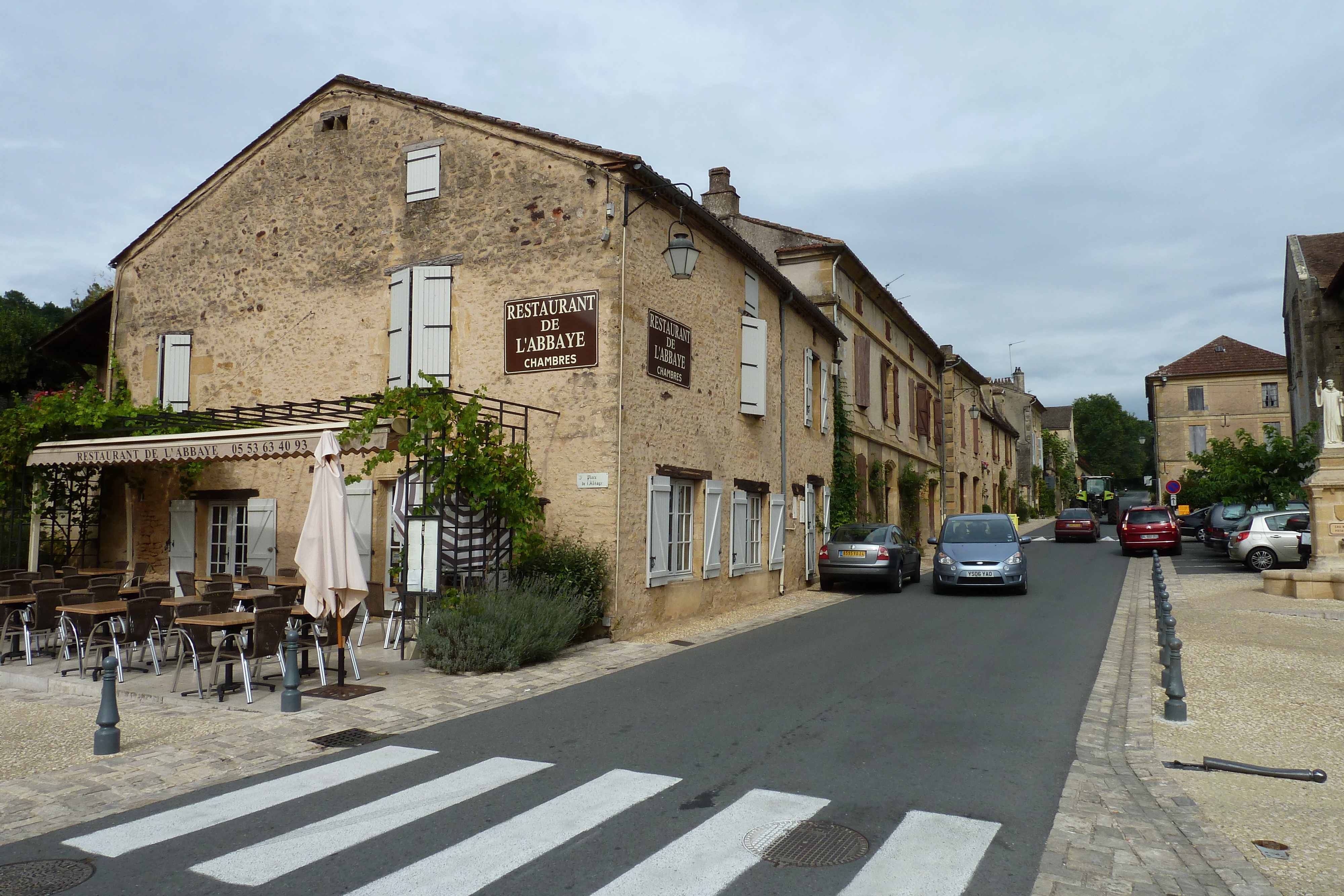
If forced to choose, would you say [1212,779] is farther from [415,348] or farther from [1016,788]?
[415,348]

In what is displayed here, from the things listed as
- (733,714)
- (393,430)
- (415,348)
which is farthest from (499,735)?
(415,348)

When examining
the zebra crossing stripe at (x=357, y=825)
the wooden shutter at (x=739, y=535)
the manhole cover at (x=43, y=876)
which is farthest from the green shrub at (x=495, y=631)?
the wooden shutter at (x=739, y=535)

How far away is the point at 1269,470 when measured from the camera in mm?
22672

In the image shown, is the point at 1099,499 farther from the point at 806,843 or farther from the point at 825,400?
the point at 806,843

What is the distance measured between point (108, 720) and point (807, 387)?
46.6 feet

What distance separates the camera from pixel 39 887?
3771 millimetres

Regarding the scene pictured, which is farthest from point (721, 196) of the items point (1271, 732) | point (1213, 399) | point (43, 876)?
point (1213, 399)

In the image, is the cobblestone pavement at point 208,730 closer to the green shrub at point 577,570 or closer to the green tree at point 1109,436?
the green shrub at point 577,570

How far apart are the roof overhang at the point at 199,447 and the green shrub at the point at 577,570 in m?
2.25

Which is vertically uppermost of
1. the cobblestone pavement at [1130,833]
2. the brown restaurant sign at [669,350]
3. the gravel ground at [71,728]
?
the brown restaurant sign at [669,350]

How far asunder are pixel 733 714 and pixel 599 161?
24.6 ft

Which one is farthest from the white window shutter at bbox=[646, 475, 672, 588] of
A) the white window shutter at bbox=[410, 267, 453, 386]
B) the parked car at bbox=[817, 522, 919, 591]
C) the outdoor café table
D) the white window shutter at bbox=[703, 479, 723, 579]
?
the parked car at bbox=[817, 522, 919, 591]

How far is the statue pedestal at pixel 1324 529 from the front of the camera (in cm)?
1498

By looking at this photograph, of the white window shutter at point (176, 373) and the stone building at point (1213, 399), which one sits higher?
the stone building at point (1213, 399)
